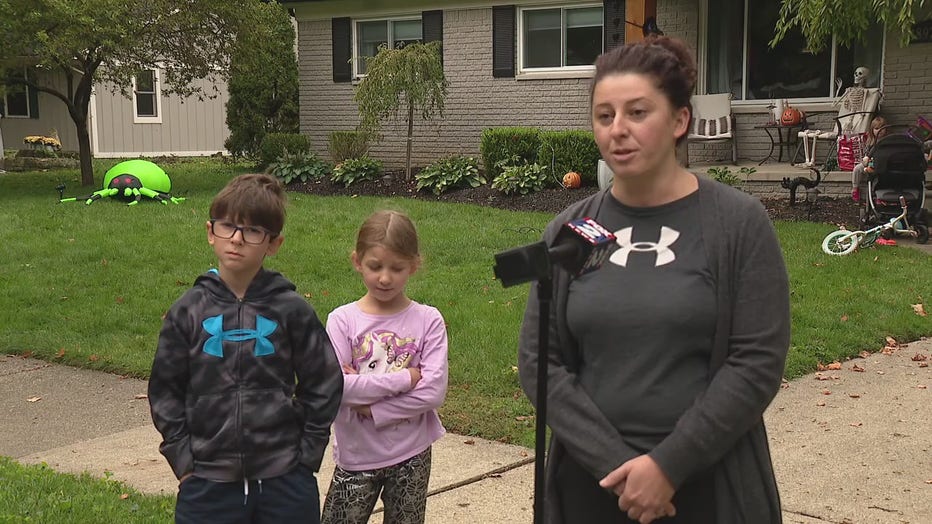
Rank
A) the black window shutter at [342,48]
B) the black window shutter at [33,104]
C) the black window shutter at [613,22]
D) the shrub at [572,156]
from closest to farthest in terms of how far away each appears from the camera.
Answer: the shrub at [572,156], the black window shutter at [613,22], the black window shutter at [342,48], the black window shutter at [33,104]

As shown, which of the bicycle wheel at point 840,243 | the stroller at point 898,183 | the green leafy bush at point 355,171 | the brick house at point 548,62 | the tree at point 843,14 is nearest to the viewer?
the bicycle wheel at point 840,243

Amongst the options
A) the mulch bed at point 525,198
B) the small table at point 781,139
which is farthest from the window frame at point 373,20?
the small table at point 781,139

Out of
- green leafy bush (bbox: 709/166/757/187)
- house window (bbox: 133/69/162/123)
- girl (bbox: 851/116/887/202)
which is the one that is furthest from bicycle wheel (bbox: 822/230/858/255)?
house window (bbox: 133/69/162/123)

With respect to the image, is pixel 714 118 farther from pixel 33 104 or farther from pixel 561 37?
pixel 33 104

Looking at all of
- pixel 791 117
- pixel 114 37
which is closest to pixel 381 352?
pixel 791 117

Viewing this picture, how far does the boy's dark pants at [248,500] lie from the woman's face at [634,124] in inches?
53.1

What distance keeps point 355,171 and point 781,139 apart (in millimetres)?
6754

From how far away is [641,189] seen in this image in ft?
7.47

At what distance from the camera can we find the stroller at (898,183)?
431 inches

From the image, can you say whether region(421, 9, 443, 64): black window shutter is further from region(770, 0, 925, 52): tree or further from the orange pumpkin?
region(770, 0, 925, 52): tree

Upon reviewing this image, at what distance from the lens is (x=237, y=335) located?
283 cm

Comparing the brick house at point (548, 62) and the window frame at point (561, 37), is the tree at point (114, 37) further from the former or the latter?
the window frame at point (561, 37)

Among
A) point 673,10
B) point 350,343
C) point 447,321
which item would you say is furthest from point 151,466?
point 673,10

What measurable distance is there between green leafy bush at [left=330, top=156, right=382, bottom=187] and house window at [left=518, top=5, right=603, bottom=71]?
Result: 3.19 m
